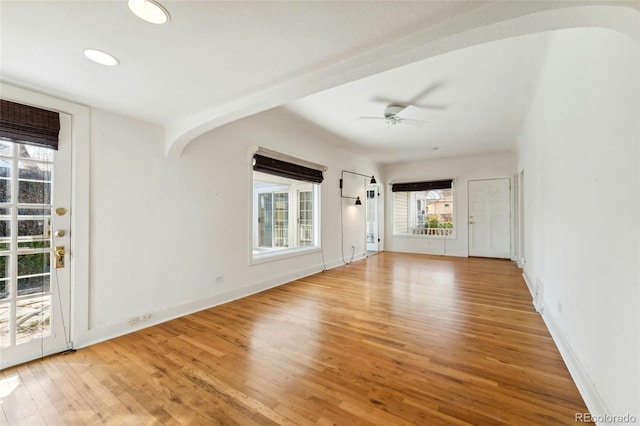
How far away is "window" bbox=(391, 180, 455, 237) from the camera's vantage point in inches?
294

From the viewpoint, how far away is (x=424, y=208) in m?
8.04

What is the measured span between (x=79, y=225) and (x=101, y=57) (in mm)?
1552

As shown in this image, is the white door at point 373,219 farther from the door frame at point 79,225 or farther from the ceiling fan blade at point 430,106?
the door frame at point 79,225

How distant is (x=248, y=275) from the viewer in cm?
394

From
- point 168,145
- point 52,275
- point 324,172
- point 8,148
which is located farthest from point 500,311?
point 8,148

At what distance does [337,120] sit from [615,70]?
3219mm

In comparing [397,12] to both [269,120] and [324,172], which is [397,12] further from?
[324,172]

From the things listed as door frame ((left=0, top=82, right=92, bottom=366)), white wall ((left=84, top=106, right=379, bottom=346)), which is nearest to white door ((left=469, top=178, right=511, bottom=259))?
white wall ((left=84, top=106, right=379, bottom=346))

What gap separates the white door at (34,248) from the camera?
2.14 metres

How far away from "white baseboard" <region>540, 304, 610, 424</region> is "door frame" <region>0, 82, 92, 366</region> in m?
3.87

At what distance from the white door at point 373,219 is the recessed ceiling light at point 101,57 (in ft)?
21.2

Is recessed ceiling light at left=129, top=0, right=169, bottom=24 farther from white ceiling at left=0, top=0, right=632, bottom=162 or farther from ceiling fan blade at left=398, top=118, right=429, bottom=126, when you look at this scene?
ceiling fan blade at left=398, top=118, right=429, bottom=126
